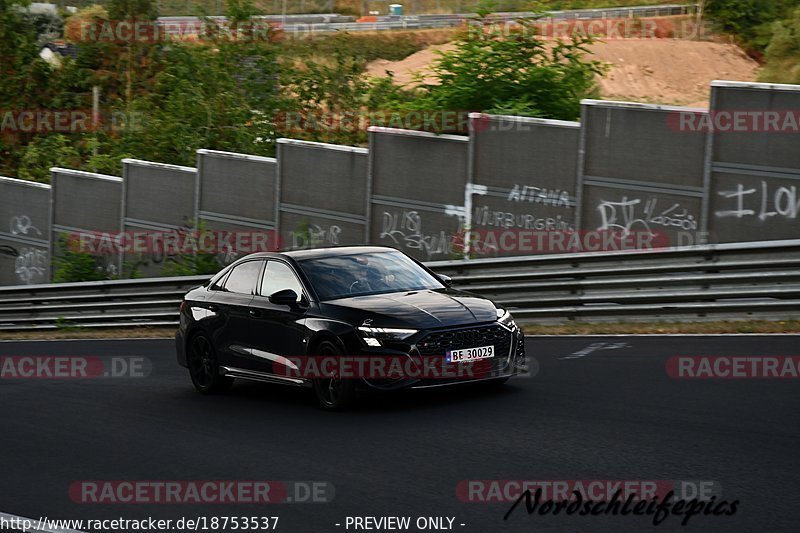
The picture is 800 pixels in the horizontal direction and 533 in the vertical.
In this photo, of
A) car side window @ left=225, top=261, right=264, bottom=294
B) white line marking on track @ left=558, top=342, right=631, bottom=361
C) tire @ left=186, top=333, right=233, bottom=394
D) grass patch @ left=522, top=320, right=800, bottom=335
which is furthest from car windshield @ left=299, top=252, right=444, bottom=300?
grass patch @ left=522, top=320, right=800, bottom=335

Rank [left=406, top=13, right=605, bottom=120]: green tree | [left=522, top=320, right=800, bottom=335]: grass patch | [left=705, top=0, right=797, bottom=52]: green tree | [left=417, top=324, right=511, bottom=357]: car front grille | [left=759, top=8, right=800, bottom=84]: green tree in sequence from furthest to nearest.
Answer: [left=705, top=0, right=797, bottom=52]: green tree
[left=759, top=8, right=800, bottom=84]: green tree
[left=406, top=13, right=605, bottom=120]: green tree
[left=522, top=320, right=800, bottom=335]: grass patch
[left=417, top=324, right=511, bottom=357]: car front grille

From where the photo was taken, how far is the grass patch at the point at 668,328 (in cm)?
1434

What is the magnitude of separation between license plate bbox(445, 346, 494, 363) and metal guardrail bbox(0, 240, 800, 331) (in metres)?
5.11

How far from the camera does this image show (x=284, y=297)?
11.6 m

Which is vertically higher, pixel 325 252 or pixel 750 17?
pixel 750 17

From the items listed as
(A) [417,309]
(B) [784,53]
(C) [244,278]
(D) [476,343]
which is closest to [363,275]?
(A) [417,309]

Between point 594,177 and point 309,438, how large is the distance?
943 cm

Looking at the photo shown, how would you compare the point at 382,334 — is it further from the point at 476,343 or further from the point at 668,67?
the point at 668,67

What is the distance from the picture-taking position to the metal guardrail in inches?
578

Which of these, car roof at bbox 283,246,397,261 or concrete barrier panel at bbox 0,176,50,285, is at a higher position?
car roof at bbox 283,246,397,261

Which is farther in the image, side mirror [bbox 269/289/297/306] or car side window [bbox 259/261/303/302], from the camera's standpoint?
car side window [bbox 259/261/303/302]

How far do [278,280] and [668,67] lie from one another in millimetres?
62932

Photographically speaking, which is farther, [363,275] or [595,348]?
[595,348]

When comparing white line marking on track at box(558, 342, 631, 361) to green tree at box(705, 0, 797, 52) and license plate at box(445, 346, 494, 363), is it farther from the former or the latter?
green tree at box(705, 0, 797, 52)
